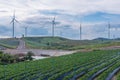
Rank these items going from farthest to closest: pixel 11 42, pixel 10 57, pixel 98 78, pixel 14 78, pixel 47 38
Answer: pixel 47 38 → pixel 11 42 → pixel 10 57 → pixel 14 78 → pixel 98 78

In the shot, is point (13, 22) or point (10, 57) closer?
point (10, 57)

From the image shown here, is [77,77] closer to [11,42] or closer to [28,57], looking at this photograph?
[28,57]

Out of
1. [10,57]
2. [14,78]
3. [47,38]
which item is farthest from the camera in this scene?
[47,38]

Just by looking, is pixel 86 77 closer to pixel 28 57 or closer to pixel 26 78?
pixel 26 78

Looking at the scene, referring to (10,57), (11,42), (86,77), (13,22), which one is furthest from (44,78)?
(11,42)

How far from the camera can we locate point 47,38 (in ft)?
497

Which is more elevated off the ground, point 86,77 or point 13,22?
point 13,22

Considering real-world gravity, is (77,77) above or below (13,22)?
below

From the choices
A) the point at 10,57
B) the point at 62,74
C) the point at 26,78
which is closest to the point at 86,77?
the point at 62,74

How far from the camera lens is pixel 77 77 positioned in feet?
75.0

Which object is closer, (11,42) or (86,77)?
(86,77)

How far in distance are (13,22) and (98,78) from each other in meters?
52.9

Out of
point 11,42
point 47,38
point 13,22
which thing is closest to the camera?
point 13,22

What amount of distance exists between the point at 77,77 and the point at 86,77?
29.2 inches
